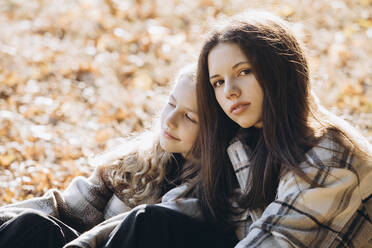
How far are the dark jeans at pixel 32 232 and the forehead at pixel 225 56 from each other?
0.97 metres

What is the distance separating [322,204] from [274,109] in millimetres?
442

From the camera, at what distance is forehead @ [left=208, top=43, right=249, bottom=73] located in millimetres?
2000

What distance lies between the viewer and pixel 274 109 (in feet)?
6.52

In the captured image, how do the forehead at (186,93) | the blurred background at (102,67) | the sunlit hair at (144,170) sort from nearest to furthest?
1. the forehead at (186,93)
2. the sunlit hair at (144,170)
3. the blurred background at (102,67)

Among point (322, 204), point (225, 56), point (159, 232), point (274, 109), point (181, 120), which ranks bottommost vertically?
point (159, 232)

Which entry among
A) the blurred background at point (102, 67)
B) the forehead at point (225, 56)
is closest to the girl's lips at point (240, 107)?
the forehead at point (225, 56)

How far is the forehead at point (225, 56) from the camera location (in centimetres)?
200

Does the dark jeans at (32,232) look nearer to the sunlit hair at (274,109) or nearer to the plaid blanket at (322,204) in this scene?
the sunlit hair at (274,109)

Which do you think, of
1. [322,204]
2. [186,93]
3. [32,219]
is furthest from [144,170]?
[322,204]

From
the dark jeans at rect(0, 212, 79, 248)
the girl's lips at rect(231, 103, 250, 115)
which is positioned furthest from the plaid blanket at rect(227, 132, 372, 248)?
the dark jeans at rect(0, 212, 79, 248)

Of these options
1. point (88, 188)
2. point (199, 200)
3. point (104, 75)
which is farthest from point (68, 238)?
point (104, 75)

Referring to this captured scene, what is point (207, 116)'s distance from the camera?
226 centimetres

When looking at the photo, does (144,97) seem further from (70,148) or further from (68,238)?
(68,238)

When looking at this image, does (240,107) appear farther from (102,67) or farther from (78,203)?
(102,67)
